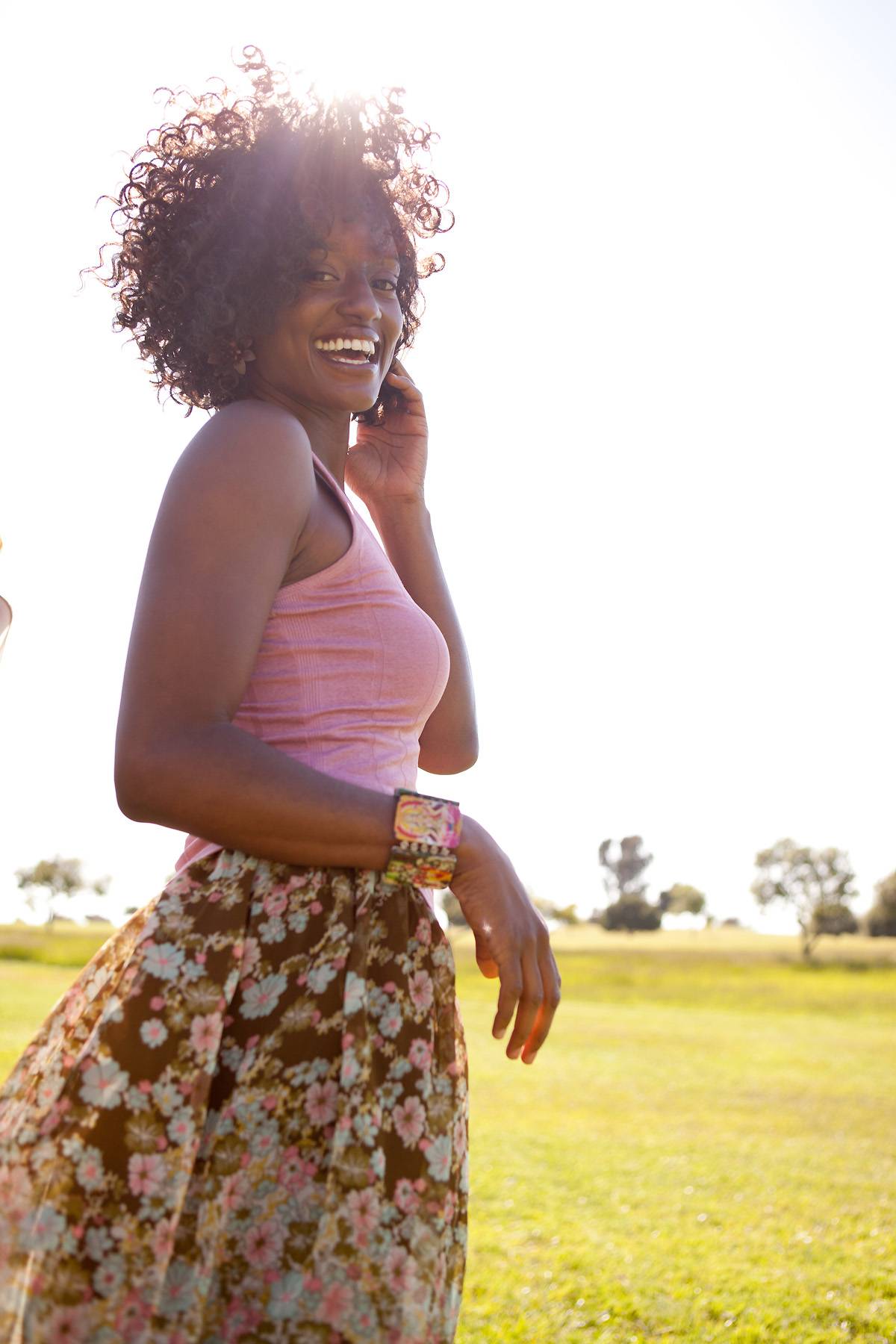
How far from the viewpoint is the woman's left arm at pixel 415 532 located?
7.09 ft

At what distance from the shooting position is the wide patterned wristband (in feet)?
4.75

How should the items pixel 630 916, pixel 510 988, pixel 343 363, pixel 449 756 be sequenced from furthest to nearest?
pixel 630 916 → pixel 449 756 → pixel 343 363 → pixel 510 988

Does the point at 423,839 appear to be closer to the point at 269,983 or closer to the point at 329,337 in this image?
the point at 269,983

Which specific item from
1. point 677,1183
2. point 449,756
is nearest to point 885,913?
point 677,1183

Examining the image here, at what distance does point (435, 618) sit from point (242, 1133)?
1094 millimetres

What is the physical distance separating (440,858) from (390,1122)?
13.0 inches

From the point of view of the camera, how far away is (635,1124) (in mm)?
9461

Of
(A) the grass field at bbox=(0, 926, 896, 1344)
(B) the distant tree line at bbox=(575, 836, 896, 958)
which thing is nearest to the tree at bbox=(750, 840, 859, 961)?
(B) the distant tree line at bbox=(575, 836, 896, 958)

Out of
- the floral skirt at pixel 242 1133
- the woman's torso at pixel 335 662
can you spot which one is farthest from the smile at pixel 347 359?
the floral skirt at pixel 242 1133

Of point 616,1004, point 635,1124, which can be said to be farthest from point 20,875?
point 635,1124

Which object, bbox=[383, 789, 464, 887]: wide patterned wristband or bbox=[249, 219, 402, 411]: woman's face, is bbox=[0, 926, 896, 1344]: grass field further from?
bbox=[249, 219, 402, 411]: woman's face

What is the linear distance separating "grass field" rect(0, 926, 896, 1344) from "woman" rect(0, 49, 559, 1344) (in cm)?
334

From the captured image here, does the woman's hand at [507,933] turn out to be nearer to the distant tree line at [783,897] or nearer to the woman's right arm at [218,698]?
the woman's right arm at [218,698]

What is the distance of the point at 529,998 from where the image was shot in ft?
5.02
